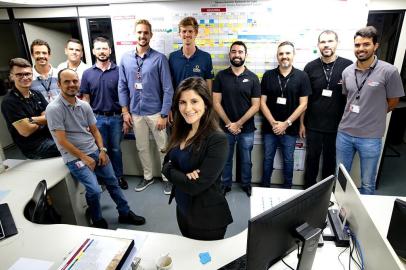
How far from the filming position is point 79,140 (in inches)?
98.3

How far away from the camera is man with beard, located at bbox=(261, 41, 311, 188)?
3.01 metres

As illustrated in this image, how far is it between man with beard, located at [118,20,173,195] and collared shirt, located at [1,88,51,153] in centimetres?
91

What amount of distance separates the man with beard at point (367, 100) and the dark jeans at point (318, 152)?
0.29 meters

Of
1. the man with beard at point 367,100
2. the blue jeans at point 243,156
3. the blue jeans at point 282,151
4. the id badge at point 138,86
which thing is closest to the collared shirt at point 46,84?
the id badge at point 138,86

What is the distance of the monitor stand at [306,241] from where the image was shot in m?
1.18

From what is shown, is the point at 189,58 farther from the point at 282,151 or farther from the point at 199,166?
the point at 199,166

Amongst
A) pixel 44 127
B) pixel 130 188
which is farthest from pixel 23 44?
pixel 130 188

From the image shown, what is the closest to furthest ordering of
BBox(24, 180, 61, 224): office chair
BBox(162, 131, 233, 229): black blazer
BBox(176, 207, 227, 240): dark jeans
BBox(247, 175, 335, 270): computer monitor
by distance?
BBox(247, 175, 335, 270): computer monitor < BBox(162, 131, 233, 229): black blazer < BBox(176, 207, 227, 240): dark jeans < BBox(24, 180, 61, 224): office chair

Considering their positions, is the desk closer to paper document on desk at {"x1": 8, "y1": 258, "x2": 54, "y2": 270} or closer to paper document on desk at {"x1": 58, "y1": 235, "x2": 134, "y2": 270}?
paper document on desk at {"x1": 8, "y1": 258, "x2": 54, "y2": 270}

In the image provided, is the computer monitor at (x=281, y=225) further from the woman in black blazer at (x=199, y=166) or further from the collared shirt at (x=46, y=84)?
the collared shirt at (x=46, y=84)

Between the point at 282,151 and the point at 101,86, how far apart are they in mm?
2385

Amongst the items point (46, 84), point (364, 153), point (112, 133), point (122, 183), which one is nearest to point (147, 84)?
point (112, 133)

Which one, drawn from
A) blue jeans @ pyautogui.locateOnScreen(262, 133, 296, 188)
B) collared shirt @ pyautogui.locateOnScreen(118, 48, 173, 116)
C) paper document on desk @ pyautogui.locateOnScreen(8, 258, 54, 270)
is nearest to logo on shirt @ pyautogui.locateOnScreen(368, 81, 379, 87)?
blue jeans @ pyautogui.locateOnScreen(262, 133, 296, 188)

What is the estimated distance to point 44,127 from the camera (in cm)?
284
